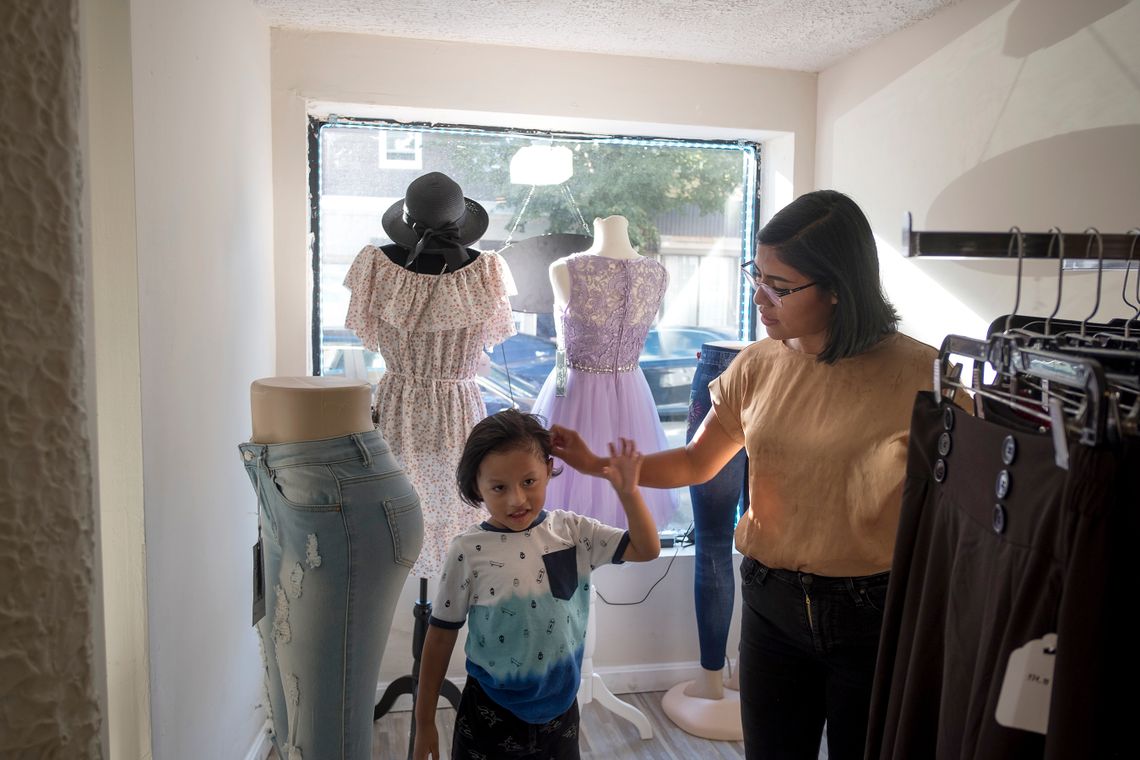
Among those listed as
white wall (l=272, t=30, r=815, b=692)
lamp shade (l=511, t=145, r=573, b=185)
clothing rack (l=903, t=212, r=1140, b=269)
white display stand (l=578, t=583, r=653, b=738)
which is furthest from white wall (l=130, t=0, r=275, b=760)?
clothing rack (l=903, t=212, r=1140, b=269)

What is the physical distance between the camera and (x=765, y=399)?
1706 mm

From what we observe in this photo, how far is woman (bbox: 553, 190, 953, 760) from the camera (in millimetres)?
1516

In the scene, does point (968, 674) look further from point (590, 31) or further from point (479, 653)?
point (590, 31)

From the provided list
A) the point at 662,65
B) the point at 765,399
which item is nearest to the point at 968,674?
the point at 765,399

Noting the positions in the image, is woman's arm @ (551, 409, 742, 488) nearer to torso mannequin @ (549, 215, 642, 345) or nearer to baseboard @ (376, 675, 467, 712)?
torso mannequin @ (549, 215, 642, 345)

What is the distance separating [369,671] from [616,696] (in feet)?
5.90

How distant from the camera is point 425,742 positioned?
163 cm

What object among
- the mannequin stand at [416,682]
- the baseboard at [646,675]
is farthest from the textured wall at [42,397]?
the baseboard at [646,675]

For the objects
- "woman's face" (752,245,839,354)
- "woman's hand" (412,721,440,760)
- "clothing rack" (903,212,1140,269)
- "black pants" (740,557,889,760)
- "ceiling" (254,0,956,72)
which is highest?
→ "ceiling" (254,0,956,72)

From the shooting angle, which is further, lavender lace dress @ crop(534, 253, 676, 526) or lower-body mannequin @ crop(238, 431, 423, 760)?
lavender lace dress @ crop(534, 253, 676, 526)

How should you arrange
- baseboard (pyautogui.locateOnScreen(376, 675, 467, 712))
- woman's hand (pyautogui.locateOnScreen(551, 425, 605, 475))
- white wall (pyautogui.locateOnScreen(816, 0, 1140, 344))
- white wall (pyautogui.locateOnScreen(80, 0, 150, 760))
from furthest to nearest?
baseboard (pyautogui.locateOnScreen(376, 675, 467, 712)), white wall (pyautogui.locateOnScreen(816, 0, 1140, 344)), woman's hand (pyautogui.locateOnScreen(551, 425, 605, 475)), white wall (pyautogui.locateOnScreen(80, 0, 150, 760))

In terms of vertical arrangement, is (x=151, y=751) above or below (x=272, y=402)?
below

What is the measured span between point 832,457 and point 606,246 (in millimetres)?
1633

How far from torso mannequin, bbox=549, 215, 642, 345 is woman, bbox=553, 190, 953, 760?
131 centimetres
